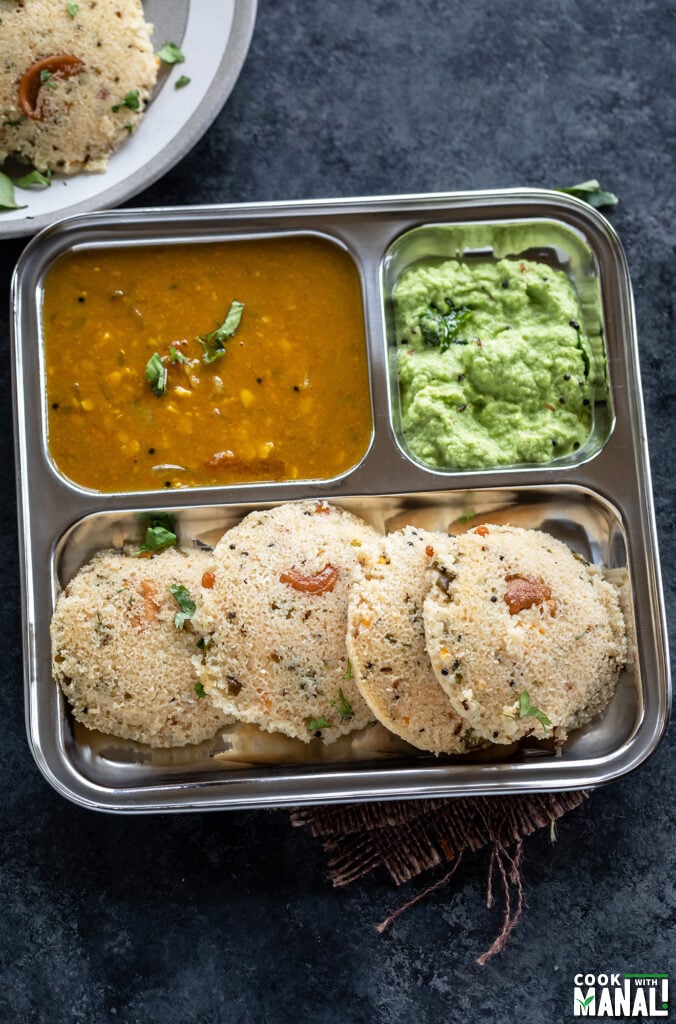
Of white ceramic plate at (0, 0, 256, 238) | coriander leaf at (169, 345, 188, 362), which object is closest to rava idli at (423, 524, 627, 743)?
coriander leaf at (169, 345, 188, 362)

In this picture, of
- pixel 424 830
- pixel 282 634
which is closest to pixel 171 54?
pixel 282 634

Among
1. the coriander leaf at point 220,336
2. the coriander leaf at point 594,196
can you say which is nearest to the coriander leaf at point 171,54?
the coriander leaf at point 220,336

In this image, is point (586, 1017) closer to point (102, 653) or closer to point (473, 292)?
point (102, 653)

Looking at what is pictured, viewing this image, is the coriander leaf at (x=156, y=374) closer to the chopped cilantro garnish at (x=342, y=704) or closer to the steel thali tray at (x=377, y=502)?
the steel thali tray at (x=377, y=502)

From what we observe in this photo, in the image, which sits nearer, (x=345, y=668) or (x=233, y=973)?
(x=345, y=668)

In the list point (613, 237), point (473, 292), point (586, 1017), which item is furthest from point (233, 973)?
point (613, 237)

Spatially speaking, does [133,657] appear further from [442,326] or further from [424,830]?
[442,326]
